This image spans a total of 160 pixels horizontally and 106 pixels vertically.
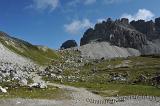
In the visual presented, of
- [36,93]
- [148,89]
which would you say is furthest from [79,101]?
[148,89]

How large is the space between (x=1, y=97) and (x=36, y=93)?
402 inches

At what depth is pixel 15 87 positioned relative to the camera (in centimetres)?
8662

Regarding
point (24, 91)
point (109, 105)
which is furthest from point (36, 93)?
point (109, 105)

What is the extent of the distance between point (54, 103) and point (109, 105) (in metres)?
9.91

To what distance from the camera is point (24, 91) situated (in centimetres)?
8231

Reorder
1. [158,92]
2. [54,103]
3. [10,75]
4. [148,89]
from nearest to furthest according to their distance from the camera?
[54,103] < [158,92] < [148,89] < [10,75]

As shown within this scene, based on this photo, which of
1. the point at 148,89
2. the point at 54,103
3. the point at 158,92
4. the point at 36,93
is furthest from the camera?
the point at 148,89

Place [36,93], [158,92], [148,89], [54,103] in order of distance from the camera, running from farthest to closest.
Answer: [148,89] < [158,92] < [36,93] < [54,103]

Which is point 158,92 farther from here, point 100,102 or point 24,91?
point 24,91

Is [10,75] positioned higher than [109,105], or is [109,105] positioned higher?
[10,75]

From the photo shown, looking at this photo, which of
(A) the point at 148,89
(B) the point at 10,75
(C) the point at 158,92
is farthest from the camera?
(B) the point at 10,75

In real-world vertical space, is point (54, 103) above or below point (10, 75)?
below

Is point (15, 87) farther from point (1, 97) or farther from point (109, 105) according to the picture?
point (109, 105)

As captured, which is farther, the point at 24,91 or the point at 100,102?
the point at 24,91
